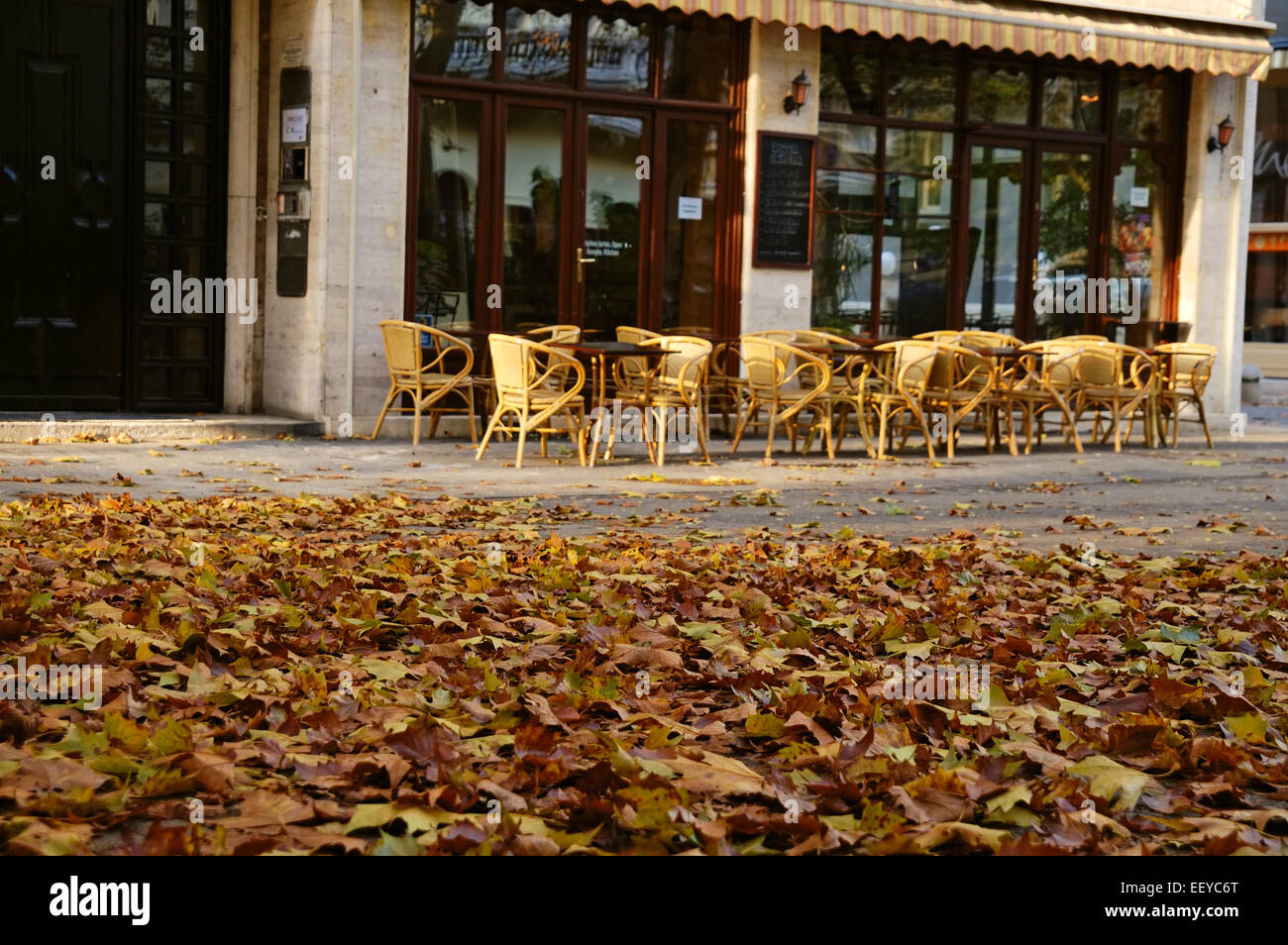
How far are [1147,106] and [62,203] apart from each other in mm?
10568

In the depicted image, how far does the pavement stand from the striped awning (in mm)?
3595

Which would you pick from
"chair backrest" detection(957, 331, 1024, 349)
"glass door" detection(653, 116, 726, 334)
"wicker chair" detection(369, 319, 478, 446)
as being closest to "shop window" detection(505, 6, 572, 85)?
"glass door" detection(653, 116, 726, 334)

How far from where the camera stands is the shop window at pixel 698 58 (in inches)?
549

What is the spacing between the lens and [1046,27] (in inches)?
569

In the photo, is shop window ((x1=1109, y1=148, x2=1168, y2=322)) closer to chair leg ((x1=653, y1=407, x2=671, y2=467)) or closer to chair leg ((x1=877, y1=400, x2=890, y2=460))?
chair leg ((x1=877, y1=400, x2=890, y2=460))

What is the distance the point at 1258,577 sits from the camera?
6152mm

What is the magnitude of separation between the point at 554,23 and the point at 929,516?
6709 millimetres

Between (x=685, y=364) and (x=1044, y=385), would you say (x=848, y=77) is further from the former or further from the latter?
(x=685, y=364)

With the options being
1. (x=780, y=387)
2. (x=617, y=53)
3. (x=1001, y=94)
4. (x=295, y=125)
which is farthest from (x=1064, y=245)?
(x=295, y=125)

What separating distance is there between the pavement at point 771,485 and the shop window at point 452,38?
3.04 metres

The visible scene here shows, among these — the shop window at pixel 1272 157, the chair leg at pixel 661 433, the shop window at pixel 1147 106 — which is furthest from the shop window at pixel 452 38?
the shop window at pixel 1272 157

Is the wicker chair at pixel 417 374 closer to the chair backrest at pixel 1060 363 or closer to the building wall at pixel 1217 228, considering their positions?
the chair backrest at pixel 1060 363

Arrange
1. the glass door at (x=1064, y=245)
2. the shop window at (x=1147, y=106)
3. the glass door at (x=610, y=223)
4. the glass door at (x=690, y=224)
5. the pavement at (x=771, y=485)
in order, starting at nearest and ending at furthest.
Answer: the pavement at (x=771, y=485), the glass door at (x=610, y=223), the glass door at (x=690, y=224), the glass door at (x=1064, y=245), the shop window at (x=1147, y=106)

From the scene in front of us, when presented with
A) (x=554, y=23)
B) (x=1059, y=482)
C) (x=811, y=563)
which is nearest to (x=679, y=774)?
(x=811, y=563)
